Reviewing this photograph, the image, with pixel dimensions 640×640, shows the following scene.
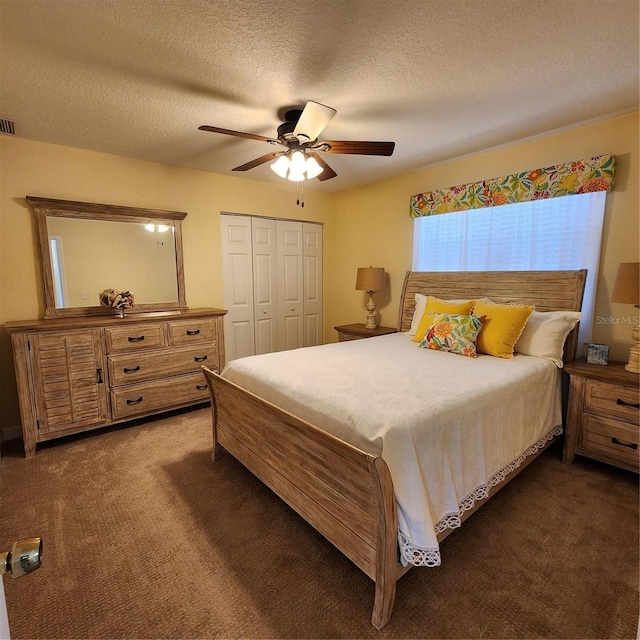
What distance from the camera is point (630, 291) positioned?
2.17 metres

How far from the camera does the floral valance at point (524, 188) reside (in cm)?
248

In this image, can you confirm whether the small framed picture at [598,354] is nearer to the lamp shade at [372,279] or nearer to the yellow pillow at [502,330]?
the yellow pillow at [502,330]

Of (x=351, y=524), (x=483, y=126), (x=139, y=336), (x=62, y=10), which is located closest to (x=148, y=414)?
(x=139, y=336)

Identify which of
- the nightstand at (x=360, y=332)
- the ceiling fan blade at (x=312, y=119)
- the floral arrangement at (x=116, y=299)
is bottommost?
the nightstand at (x=360, y=332)

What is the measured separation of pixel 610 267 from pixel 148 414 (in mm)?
3921

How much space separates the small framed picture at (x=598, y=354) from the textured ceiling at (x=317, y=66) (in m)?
1.61

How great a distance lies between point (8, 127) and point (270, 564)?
3.34 metres

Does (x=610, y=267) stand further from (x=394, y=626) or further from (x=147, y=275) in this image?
(x=147, y=275)

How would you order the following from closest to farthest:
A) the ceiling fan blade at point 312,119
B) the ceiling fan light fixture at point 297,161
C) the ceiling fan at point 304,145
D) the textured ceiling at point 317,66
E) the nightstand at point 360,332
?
the textured ceiling at point 317,66 < the ceiling fan blade at point 312,119 < the ceiling fan at point 304,145 < the ceiling fan light fixture at point 297,161 < the nightstand at point 360,332

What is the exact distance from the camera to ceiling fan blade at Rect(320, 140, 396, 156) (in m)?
2.11

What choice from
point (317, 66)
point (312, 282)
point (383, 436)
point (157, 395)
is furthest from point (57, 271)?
point (383, 436)

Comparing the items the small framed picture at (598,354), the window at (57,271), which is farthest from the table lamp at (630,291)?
the window at (57,271)

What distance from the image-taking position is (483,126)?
2561 millimetres

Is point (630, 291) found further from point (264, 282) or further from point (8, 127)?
point (8, 127)
